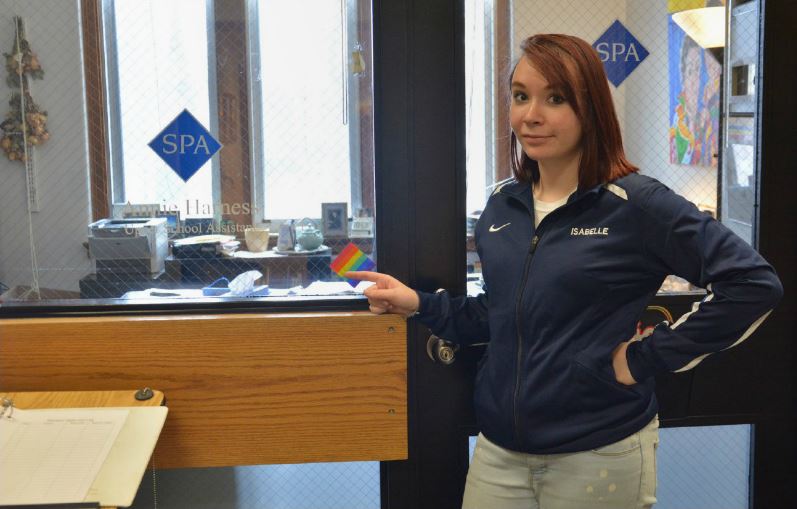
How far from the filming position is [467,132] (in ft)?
6.45

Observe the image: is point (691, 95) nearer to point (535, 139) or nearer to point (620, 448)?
point (535, 139)

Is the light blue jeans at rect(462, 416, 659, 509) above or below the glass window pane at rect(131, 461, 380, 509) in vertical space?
above

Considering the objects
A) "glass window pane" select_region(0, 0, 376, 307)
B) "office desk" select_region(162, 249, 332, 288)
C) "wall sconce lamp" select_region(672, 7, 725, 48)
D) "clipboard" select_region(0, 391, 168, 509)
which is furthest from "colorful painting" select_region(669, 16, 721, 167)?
"clipboard" select_region(0, 391, 168, 509)

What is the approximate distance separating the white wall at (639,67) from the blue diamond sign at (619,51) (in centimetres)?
1

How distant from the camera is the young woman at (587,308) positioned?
58.7 inches

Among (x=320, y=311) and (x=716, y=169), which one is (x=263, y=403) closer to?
(x=320, y=311)

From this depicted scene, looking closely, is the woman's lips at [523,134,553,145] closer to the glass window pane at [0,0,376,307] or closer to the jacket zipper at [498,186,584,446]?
the jacket zipper at [498,186,584,446]

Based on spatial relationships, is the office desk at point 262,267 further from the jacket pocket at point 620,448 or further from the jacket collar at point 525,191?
the jacket pocket at point 620,448

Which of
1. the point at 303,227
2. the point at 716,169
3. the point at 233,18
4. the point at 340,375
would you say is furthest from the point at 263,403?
the point at 716,169

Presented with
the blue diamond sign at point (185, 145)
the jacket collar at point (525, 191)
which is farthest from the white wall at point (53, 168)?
the jacket collar at point (525, 191)

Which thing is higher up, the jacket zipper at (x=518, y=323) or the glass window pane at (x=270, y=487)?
the jacket zipper at (x=518, y=323)

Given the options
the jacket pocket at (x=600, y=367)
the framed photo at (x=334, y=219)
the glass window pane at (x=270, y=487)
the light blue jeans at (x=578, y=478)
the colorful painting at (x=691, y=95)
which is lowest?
the glass window pane at (x=270, y=487)

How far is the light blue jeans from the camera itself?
1528mm

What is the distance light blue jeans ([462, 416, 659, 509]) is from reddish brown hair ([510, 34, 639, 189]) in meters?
0.48
